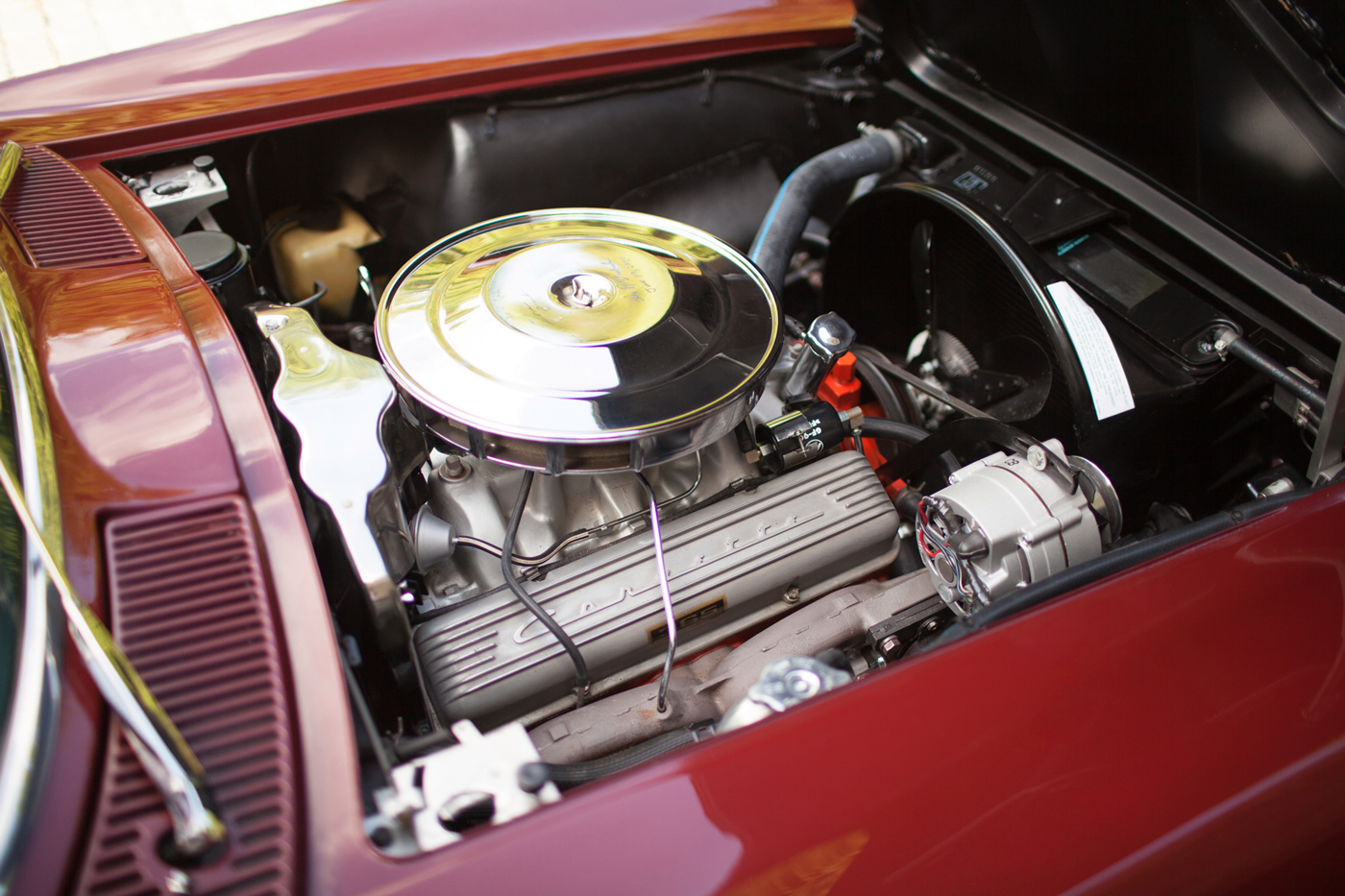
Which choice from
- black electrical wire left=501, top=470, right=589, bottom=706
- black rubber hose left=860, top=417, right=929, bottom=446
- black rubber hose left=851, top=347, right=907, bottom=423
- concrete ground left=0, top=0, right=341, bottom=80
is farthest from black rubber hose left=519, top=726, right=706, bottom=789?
concrete ground left=0, top=0, right=341, bottom=80

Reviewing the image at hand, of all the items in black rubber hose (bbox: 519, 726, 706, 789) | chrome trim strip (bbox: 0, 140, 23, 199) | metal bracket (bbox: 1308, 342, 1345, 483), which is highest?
chrome trim strip (bbox: 0, 140, 23, 199)

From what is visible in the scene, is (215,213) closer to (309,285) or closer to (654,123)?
(309,285)

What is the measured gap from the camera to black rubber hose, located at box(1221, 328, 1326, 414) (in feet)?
3.44

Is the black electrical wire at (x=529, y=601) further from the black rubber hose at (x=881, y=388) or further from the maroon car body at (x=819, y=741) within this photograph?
the black rubber hose at (x=881, y=388)

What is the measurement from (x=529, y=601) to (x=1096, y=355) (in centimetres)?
82

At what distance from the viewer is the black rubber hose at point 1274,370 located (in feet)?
3.44

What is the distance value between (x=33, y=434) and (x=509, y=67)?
3.64 feet

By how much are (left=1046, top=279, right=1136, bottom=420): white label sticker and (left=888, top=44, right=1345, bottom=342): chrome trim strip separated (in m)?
0.21

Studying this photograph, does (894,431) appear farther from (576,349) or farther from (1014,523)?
(576,349)

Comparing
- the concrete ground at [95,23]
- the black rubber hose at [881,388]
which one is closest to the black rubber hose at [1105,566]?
the black rubber hose at [881,388]

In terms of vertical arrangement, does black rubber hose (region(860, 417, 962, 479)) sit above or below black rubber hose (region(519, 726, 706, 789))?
above

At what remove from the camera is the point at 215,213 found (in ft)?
4.91

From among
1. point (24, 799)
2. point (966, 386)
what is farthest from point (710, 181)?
point (24, 799)

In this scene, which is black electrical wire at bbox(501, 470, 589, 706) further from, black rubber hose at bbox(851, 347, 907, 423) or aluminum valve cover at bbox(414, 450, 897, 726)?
black rubber hose at bbox(851, 347, 907, 423)
